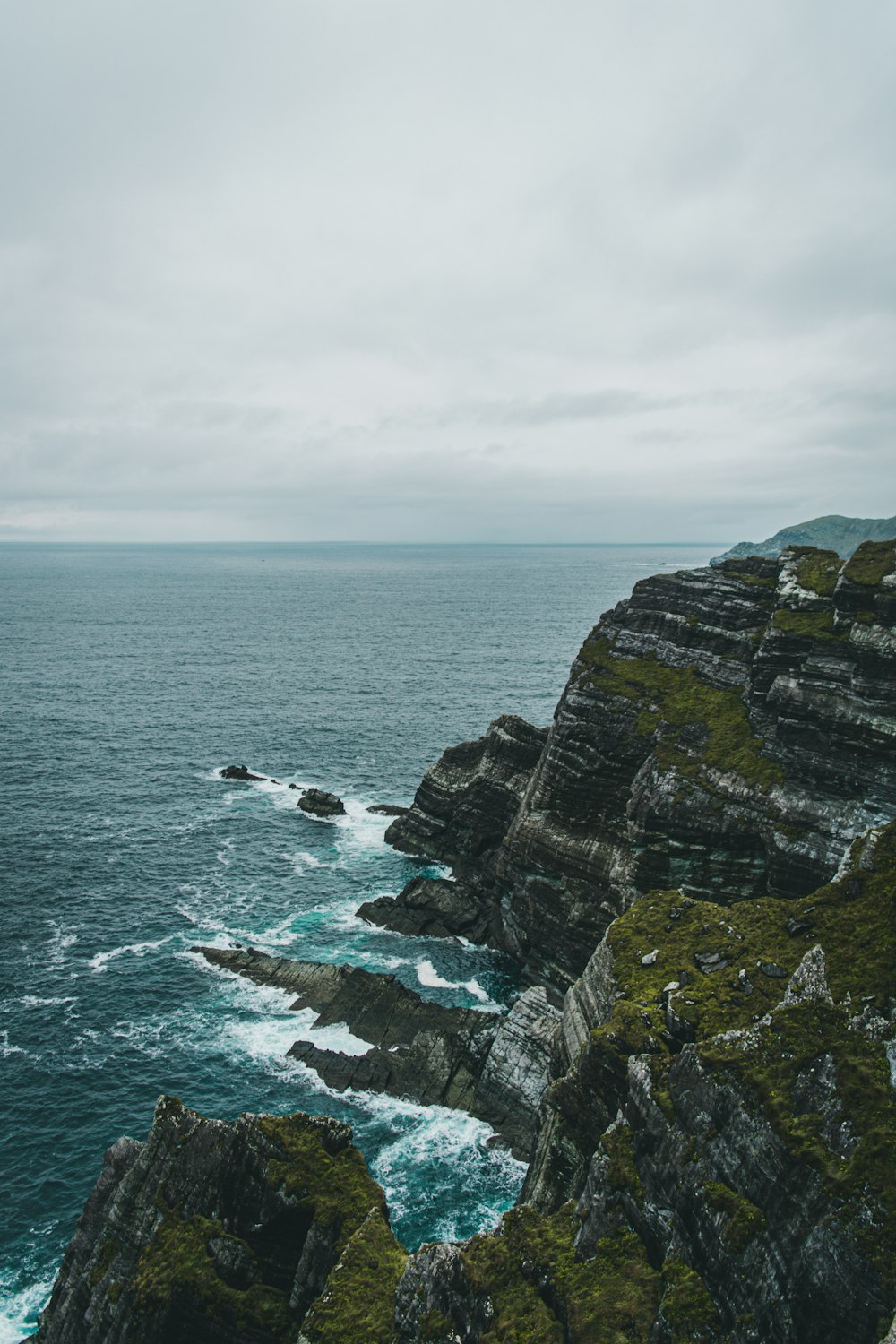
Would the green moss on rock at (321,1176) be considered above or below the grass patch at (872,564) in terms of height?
below

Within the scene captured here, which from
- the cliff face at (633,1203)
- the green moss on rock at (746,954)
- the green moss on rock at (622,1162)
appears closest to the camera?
the cliff face at (633,1203)

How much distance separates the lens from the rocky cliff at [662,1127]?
21734mm

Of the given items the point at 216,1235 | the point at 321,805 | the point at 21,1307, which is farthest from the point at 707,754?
the point at 21,1307

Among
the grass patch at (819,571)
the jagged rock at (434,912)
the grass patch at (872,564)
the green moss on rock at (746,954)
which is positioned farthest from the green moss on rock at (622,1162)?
the grass patch at (819,571)

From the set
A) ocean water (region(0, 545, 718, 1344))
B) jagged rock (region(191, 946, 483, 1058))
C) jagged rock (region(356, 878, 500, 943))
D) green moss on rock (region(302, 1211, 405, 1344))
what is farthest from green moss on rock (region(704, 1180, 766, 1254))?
jagged rock (region(356, 878, 500, 943))

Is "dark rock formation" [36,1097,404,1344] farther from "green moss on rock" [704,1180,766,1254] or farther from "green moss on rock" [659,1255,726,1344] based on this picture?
"green moss on rock" [704,1180,766,1254]

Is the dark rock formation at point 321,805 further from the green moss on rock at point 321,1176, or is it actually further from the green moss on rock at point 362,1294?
the green moss on rock at point 362,1294

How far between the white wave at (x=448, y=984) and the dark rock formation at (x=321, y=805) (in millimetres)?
30120

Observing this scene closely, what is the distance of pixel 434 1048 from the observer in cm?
5128

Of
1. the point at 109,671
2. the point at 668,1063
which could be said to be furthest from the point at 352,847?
the point at 109,671

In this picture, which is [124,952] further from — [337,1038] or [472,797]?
[472,797]

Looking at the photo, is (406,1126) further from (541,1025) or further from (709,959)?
(709,959)

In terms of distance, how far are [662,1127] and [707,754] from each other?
115 ft

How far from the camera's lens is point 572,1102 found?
3152 cm
